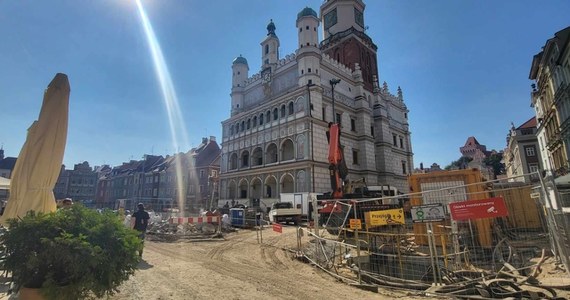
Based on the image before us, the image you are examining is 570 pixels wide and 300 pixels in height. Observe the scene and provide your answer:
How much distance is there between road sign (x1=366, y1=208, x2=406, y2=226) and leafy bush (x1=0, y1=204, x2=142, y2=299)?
7.77 m

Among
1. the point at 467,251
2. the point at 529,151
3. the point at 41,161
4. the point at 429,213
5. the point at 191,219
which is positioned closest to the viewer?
the point at 41,161

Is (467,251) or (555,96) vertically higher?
(555,96)

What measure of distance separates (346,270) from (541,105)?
1531 inches

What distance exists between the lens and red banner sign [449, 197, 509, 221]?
6.29 meters

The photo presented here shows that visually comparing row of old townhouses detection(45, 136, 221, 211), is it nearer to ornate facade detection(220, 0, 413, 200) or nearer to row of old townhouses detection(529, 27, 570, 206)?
ornate facade detection(220, 0, 413, 200)

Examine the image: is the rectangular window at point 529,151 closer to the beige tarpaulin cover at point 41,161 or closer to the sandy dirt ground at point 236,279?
the sandy dirt ground at point 236,279

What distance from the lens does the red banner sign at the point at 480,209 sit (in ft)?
20.6

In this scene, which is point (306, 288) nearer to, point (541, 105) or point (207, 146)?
point (541, 105)

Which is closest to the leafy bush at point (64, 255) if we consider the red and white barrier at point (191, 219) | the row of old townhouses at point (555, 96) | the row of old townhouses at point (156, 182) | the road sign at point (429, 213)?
the road sign at point (429, 213)

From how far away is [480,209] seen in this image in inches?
257

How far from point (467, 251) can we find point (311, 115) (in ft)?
88.2

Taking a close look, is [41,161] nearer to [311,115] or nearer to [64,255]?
[64,255]

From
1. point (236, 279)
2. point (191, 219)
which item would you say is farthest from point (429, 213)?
point (191, 219)

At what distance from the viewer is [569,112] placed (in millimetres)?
24625
